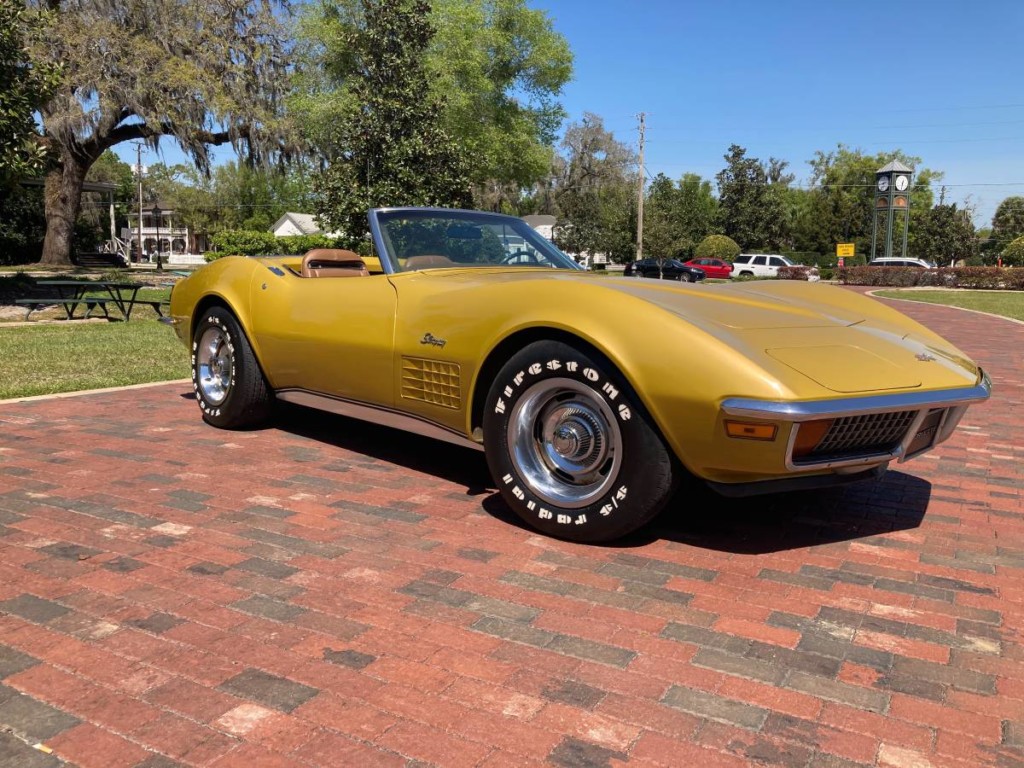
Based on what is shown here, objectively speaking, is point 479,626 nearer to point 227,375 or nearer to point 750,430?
point 750,430

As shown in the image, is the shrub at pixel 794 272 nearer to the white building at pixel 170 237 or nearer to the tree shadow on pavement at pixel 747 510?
the tree shadow on pavement at pixel 747 510

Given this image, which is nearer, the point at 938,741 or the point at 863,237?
the point at 938,741

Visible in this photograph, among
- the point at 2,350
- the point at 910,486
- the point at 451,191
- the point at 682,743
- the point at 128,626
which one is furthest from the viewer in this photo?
the point at 451,191

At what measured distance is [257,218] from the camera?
274ft

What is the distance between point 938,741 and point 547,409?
1.77 metres

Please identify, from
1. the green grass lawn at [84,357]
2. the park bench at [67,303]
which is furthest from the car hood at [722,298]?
the park bench at [67,303]

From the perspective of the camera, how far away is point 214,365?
5258mm

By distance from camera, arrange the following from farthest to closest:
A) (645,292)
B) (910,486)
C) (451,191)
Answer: (451,191), (910,486), (645,292)

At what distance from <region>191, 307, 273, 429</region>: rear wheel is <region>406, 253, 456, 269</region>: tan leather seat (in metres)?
1.39

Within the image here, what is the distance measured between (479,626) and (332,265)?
2885mm

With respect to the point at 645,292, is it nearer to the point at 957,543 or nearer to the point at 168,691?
the point at 957,543

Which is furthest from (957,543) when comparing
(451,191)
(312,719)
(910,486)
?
(451,191)

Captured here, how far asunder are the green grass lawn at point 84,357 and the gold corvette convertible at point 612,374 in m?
3.61

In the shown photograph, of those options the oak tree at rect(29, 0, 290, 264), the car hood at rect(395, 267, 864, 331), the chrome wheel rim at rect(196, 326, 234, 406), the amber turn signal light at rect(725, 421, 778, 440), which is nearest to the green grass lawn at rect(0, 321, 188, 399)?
the chrome wheel rim at rect(196, 326, 234, 406)
